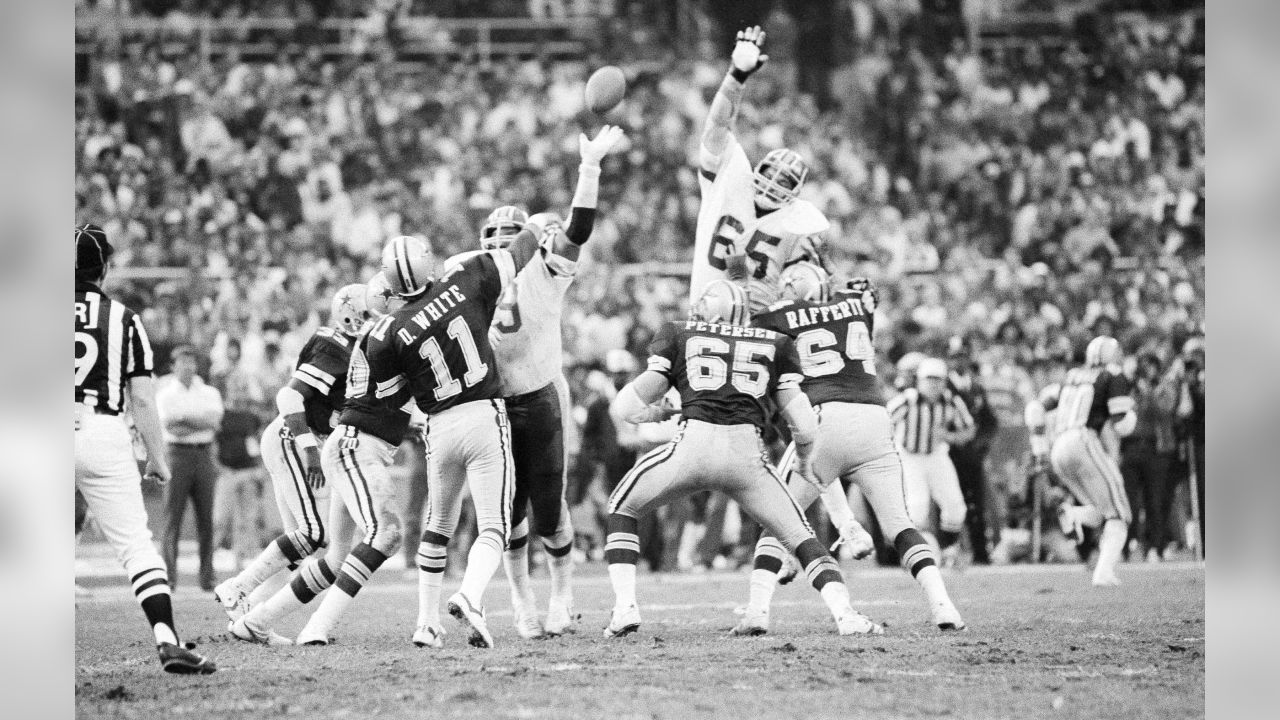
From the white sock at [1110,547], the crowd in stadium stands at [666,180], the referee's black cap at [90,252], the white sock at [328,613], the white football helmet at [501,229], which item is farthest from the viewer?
the crowd in stadium stands at [666,180]

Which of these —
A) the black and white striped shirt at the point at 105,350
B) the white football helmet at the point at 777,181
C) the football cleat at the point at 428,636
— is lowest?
the football cleat at the point at 428,636

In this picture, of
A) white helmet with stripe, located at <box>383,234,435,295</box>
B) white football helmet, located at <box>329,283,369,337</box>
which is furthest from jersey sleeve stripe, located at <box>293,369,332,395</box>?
white helmet with stripe, located at <box>383,234,435,295</box>

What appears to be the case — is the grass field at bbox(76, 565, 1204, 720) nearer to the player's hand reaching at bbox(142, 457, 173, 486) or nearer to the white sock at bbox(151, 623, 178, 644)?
the white sock at bbox(151, 623, 178, 644)

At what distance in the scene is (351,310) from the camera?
827 centimetres

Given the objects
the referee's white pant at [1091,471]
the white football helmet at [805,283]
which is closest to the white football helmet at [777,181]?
the white football helmet at [805,283]

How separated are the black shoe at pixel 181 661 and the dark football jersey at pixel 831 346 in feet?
10.4

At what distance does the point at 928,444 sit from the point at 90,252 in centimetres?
721

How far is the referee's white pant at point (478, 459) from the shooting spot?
7.53 meters

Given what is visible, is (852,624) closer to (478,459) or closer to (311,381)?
(478,459)

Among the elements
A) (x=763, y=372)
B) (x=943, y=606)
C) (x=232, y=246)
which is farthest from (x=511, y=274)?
(x=232, y=246)

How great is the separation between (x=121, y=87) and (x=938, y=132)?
934 centimetres

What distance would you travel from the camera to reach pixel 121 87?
59.1ft

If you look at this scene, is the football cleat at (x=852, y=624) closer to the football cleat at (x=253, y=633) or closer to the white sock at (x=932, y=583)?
the white sock at (x=932, y=583)
